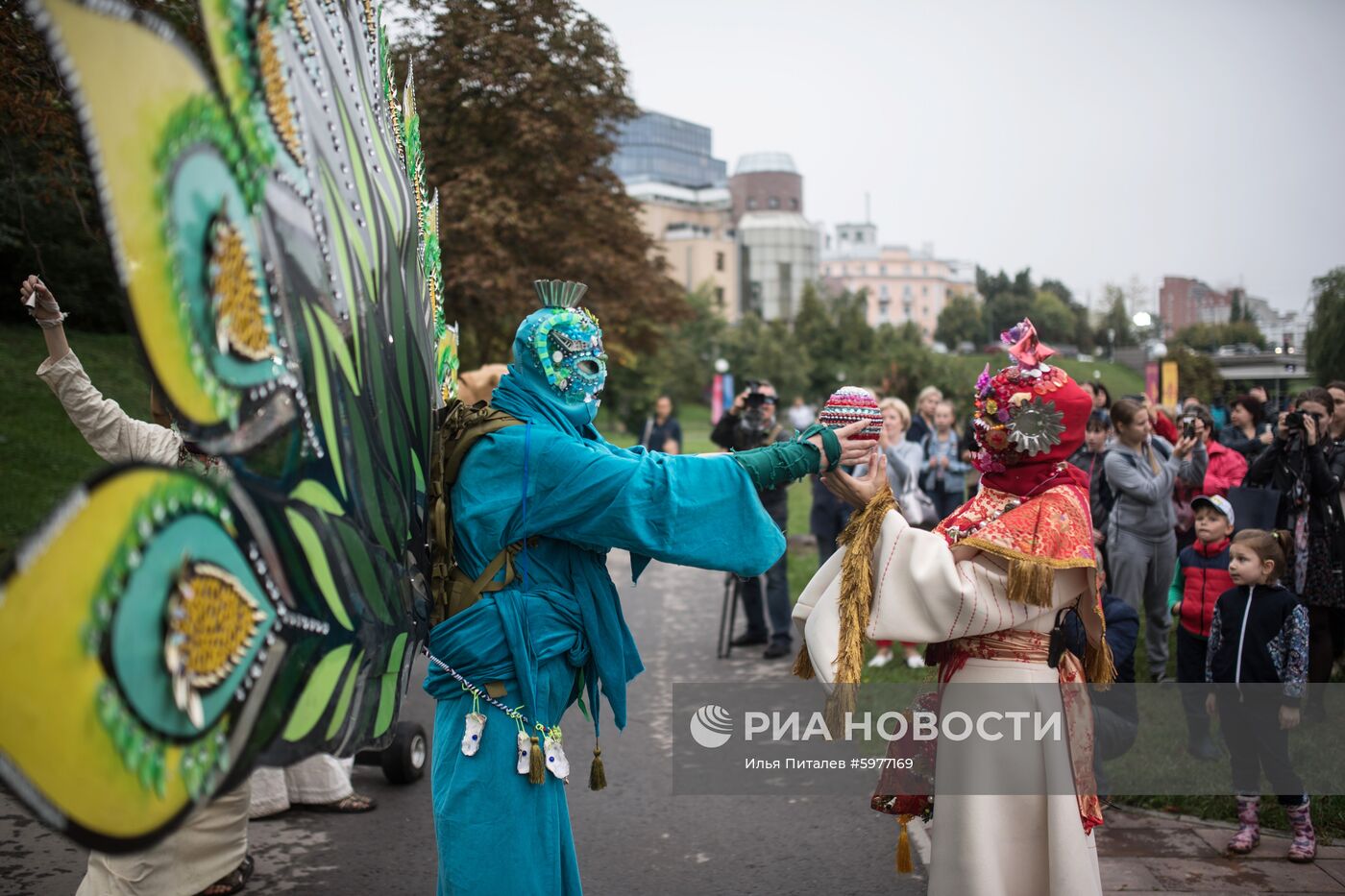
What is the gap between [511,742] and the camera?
3.11m

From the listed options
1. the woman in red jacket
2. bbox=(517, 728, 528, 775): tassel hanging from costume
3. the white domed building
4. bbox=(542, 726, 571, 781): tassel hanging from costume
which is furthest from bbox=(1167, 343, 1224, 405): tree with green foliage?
the white domed building

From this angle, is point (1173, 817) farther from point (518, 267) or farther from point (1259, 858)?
point (518, 267)

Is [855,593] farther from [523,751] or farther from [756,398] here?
[756,398]

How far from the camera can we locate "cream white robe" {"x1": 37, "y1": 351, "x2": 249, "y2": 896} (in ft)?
13.3

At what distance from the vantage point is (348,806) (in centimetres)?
576

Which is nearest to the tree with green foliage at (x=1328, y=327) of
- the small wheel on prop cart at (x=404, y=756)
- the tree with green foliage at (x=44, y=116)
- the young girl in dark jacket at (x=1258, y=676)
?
the young girl in dark jacket at (x=1258, y=676)

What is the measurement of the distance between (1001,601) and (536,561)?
4.61ft

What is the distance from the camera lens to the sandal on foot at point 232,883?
4.65 m

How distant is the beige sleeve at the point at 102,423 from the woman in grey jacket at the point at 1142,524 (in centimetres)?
574

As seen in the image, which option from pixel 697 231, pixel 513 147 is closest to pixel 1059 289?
pixel 697 231

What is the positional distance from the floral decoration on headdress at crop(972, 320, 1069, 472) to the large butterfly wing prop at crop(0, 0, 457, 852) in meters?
1.93

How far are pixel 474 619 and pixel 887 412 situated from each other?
20.3 ft

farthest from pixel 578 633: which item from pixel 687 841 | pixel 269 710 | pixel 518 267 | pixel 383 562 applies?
pixel 518 267

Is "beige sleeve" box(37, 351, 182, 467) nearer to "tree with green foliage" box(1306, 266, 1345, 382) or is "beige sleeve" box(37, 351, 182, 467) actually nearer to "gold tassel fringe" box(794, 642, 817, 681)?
"gold tassel fringe" box(794, 642, 817, 681)
